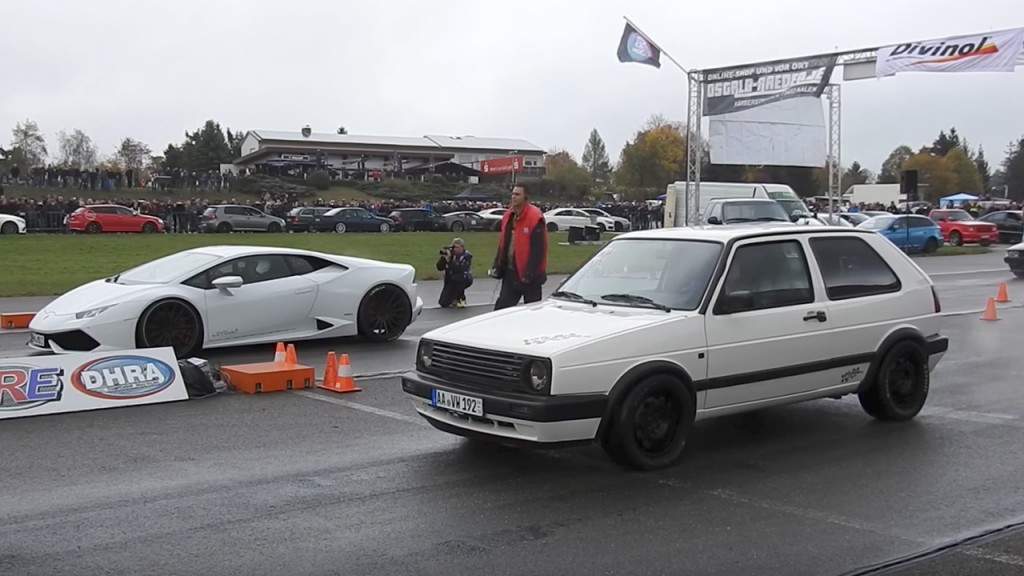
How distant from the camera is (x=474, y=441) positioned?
736 centimetres

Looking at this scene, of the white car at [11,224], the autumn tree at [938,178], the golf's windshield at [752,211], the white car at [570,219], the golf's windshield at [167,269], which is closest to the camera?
the golf's windshield at [167,269]

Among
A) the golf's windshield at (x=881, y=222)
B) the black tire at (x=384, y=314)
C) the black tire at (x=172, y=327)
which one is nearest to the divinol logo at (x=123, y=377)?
the black tire at (x=172, y=327)

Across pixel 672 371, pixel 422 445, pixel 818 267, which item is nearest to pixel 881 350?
pixel 818 267

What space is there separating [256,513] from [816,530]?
3.03 m

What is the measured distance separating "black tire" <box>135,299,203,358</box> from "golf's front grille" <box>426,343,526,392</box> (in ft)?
16.5

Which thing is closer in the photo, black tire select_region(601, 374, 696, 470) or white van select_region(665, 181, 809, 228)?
black tire select_region(601, 374, 696, 470)

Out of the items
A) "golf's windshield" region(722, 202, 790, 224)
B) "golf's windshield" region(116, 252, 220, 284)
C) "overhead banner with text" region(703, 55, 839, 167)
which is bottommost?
"golf's windshield" region(116, 252, 220, 284)

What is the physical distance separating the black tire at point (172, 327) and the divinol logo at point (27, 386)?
2.22 metres

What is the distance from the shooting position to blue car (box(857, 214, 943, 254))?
35.1 m

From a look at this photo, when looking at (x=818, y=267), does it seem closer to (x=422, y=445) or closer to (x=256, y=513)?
(x=422, y=445)

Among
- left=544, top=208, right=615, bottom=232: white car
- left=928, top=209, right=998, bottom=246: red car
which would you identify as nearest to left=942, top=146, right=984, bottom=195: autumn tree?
left=544, top=208, right=615, bottom=232: white car

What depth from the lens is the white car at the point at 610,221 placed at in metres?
52.7

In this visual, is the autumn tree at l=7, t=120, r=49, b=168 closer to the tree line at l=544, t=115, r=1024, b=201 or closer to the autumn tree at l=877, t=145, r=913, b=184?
the tree line at l=544, t=115, r=1024, b=201

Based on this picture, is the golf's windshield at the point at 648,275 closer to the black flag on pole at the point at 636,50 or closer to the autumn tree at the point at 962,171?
the black flag on pole at the point at 636,50
